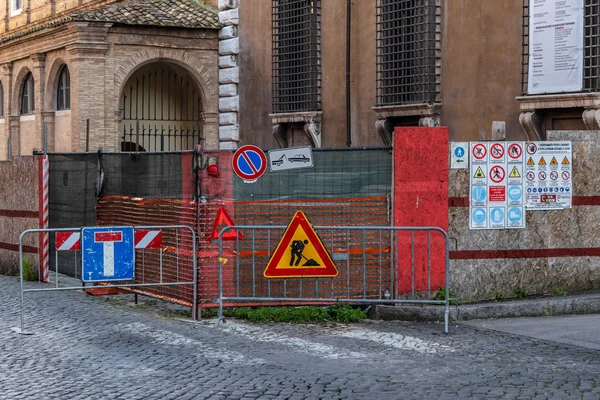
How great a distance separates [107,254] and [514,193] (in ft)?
16.7

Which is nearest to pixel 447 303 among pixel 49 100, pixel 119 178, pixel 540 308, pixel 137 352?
pixel 540 308

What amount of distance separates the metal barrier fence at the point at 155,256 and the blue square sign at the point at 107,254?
0.04 ft

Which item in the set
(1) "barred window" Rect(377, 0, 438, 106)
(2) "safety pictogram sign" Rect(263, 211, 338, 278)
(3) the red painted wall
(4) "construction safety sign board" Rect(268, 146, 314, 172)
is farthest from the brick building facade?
(2) "safety pictogram sign" Rect(263, 211, 338, 278)

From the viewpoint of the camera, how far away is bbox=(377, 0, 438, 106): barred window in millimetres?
20844

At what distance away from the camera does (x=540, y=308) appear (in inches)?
A: 520

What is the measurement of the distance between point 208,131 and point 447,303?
53.6 feet

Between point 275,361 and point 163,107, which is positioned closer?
point 275,361

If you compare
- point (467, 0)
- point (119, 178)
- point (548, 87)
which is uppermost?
point (467, 0)

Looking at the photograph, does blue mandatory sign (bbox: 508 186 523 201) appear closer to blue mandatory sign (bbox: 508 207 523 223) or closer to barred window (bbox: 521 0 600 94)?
blue mandatory sign (bbox: 508 207 523 223)

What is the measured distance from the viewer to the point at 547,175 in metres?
13.9

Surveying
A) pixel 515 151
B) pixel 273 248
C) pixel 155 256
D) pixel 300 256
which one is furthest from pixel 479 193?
pixel 155 256

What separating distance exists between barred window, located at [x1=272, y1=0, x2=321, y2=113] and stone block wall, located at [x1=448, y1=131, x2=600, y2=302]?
10.9 meters

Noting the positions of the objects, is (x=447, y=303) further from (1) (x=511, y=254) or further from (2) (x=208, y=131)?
(2) (x=208, y=131)

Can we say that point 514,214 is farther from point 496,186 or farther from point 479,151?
point 479,151
